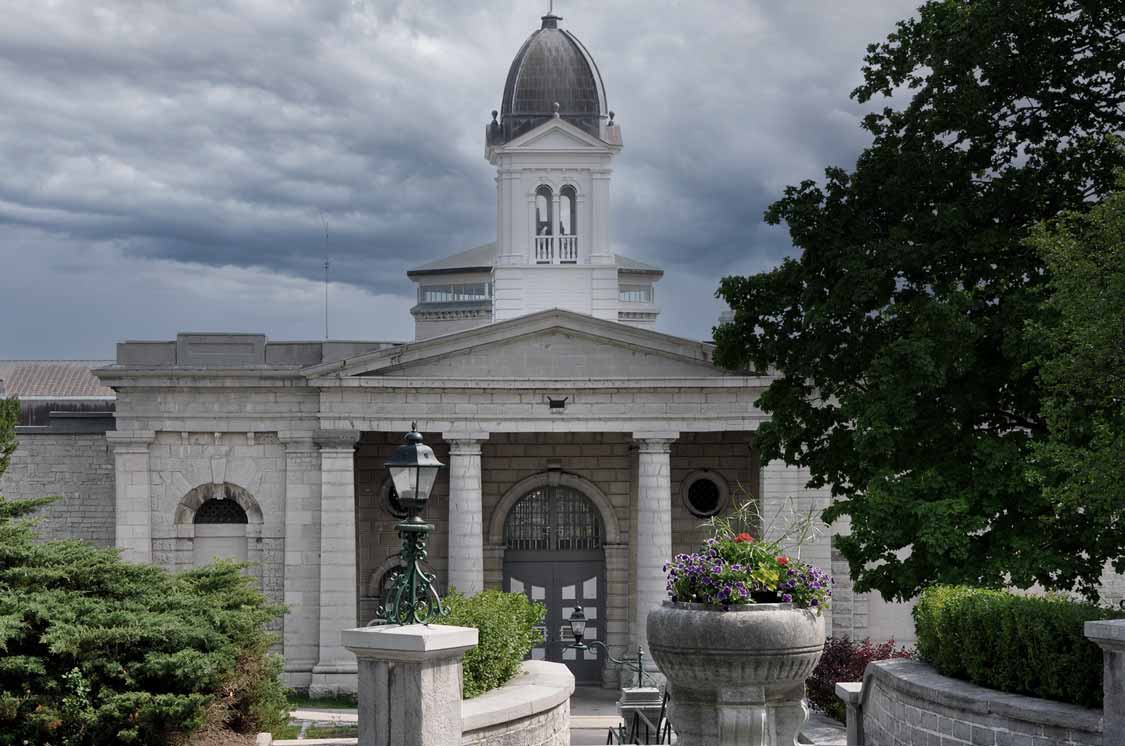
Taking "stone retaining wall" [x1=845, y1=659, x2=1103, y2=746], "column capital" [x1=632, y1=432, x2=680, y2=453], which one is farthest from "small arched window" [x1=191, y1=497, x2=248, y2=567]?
"stone retaining wall" [x1=845, y1=659, x2=1103, y2=746]

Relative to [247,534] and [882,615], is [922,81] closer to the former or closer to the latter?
[882,615]

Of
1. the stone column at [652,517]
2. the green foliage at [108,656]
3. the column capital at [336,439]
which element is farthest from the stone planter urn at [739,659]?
the column capital at [336,439]

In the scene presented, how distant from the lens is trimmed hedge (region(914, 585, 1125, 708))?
40.8 ft

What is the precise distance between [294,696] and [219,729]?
1906 centimetres

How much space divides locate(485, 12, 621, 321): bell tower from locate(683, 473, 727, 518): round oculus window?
730cm

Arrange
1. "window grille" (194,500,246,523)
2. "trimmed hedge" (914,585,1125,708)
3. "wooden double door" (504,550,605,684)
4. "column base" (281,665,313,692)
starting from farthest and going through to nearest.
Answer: "wooden double door" (504,550,605,684) → "window grille" (194,500,246,523) → "column base" (281,665,313,692) → "trimmed hedge" (914,585,1125,708)

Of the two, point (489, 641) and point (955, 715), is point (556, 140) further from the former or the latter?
point (955, 715)

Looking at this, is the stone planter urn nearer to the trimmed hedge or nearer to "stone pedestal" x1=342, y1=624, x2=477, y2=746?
the trimmed hedge

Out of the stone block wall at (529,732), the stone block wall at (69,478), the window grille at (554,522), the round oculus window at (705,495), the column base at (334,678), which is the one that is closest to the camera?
the stone block wall at (529,732)

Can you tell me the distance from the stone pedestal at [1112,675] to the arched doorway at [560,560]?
1181 inches

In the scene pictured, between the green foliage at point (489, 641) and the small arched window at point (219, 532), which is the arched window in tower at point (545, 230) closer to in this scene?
the small arched window at point (219, 532)

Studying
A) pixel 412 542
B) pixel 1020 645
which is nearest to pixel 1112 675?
pixel 1020 645

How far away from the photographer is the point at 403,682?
13.1 m

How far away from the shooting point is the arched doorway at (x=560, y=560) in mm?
41281
